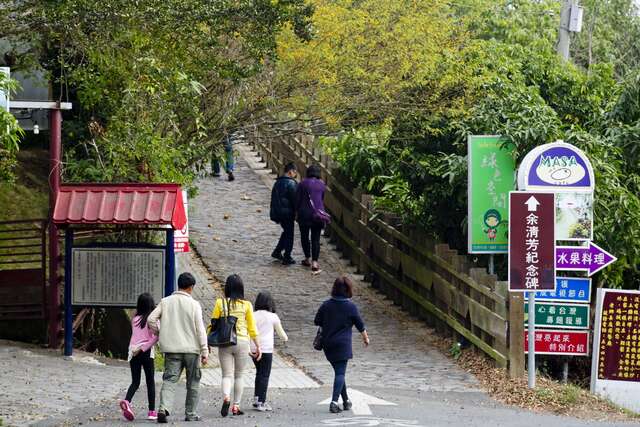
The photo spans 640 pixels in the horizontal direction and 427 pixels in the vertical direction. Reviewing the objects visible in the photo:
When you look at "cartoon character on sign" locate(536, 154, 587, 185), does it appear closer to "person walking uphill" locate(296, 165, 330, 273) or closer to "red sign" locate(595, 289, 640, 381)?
"red sign" locate(595, 289, 640, 381)

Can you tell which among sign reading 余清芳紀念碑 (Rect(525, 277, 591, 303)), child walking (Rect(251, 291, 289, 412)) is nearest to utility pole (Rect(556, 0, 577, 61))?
sign reading 余清芳紀念碑 (Rect(525, 277, 591, 303))

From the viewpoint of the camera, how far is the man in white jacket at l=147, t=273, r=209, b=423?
11664mm

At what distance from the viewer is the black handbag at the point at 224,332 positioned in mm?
12023

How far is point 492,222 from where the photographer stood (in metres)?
16.1

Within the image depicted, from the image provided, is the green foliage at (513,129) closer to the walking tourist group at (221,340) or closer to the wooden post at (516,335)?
the wooden post at (516,335)

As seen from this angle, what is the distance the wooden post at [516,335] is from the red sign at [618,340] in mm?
1225

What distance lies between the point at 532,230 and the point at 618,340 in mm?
2208

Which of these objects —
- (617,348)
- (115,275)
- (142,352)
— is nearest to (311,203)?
(115,275)

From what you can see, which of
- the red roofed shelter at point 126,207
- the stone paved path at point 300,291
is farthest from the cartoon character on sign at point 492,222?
the red roofed shelter at point 126,207

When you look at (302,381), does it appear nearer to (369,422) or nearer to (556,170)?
(369,422)

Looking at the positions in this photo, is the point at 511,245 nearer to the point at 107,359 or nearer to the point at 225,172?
the point at 107,359

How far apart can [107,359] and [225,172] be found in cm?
1363

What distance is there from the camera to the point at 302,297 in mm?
19562

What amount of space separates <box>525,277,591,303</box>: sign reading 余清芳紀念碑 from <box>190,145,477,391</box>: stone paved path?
1.50 metres
